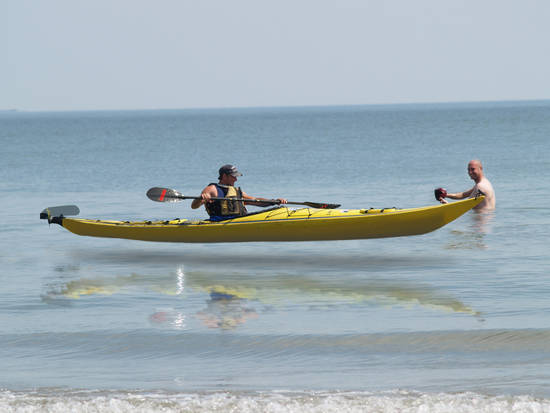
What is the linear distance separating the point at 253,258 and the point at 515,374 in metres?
7.43

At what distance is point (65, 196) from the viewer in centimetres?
2638

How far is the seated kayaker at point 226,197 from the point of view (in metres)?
13.6

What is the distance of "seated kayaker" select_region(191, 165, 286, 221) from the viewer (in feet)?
44.5

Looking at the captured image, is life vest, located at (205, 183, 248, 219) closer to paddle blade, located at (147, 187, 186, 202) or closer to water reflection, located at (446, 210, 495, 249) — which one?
paddle blade, located at (147, 187, 186, 202)

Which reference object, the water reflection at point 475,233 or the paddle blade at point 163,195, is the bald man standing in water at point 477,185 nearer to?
the water reflection at point 475,233

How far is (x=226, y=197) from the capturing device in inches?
538

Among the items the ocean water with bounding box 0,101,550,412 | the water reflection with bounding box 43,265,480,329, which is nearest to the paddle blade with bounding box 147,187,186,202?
the ocean water with bounding box 0,101,550,412

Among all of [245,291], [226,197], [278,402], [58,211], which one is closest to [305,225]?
[226,197]

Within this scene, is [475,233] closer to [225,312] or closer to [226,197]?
[226,197]

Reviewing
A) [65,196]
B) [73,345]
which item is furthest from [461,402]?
[65,196]

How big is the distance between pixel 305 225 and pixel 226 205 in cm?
139

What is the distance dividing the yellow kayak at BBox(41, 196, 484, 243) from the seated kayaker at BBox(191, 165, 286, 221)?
0.70ft

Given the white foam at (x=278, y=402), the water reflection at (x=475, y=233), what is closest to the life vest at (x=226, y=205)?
the water reflection at (x=475, y=233)

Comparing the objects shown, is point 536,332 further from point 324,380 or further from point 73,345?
point 73,345
